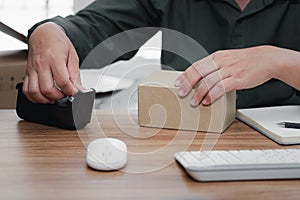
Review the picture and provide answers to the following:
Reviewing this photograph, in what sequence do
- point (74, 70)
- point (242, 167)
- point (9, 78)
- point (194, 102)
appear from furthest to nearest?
1. point (9, 78)
2. point (74, 70)
3. point (194, 102)
4. point (242, 167)

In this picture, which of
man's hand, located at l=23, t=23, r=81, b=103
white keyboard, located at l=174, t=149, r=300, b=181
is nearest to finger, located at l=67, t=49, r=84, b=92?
man's hand, located at l=23, t=23, r=81, b=103

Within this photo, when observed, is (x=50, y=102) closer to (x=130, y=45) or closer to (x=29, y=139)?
(x=29, y=139)

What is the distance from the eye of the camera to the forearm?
1061 mm

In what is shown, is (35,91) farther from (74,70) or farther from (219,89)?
(219,89)

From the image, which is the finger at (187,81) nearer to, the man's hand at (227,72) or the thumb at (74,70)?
the man's hand at (227,72)

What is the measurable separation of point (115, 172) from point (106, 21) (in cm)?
72

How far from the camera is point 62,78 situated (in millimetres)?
1007

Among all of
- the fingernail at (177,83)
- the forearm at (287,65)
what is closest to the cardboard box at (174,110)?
the fingernail at (177,83)

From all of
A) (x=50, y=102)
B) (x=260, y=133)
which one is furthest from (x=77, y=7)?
(x=260, y=133)

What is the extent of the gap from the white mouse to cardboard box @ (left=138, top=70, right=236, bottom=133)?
7.4 inches

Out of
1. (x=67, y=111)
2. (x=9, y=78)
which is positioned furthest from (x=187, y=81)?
(x=9, y=78)

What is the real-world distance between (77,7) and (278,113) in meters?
1.42

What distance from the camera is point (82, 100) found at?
1000mm

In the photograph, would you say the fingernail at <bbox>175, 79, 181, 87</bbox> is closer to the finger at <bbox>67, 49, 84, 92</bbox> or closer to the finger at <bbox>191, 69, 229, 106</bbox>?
the finger at <bbox>191, 69, 229, 106</bbox>
